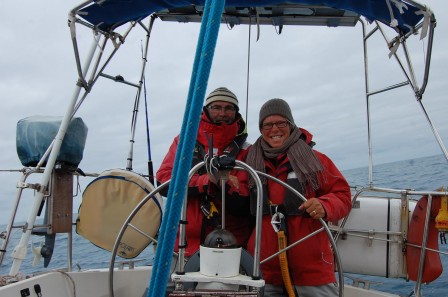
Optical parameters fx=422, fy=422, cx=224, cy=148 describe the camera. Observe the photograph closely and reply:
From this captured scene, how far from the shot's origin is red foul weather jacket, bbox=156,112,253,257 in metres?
2.55

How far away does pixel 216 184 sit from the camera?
7.82 feet

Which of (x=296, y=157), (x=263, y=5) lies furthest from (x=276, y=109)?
(x=263, y=5)

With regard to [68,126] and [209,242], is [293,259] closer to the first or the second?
[209,242]

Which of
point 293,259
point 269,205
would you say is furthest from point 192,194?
point 293,259

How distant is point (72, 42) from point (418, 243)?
116 inches

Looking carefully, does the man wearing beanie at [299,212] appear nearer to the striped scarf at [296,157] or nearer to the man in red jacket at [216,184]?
the striped scarf at [296,157]

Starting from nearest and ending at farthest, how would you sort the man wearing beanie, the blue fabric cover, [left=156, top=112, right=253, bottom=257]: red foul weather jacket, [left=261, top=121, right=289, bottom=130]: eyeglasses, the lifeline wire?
the lifeline wire < the man wearing beanie < [left=156, top=112, right=253, bottom=257]: red foul weather jacket < [left=261, top=121, right=289, bottom=130]: eyeglasses < the blue fabric cover

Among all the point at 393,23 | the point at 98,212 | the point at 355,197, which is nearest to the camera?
the point at 393,23

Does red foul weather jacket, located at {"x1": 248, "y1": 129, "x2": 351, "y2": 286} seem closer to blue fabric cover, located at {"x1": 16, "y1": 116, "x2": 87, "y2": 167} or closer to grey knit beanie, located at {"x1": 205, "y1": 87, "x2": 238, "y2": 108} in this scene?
grey knit beanie, located at {"x1": 205, "y1": 87, "x2": 238, "y2": 108}

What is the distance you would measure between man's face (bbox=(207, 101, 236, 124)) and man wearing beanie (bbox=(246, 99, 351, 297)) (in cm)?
41

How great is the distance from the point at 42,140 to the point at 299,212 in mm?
1920

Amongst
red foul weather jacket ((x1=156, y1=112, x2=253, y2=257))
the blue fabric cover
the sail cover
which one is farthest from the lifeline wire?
the blue fabric cover

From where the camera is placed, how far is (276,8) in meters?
3.54

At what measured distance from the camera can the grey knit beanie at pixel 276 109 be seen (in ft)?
8.67
